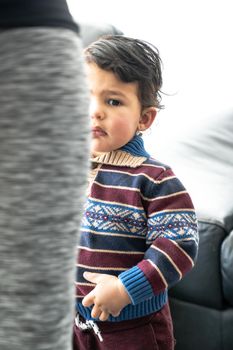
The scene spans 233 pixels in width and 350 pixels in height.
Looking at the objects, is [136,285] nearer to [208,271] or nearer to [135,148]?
[135,148]

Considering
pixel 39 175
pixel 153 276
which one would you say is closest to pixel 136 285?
pixel 153 276

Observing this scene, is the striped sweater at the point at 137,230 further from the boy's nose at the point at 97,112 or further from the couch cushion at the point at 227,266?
the couch cushion at the point at 227,266

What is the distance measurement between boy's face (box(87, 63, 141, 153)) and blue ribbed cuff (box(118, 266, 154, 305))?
0.24m

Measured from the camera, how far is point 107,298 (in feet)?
2.82

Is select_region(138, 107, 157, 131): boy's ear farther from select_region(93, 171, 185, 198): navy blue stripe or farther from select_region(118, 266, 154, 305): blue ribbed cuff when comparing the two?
select_region(118, 266, 154, 305): blue ribbed cuff

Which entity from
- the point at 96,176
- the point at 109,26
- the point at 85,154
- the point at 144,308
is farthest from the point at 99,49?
the point at 109,26

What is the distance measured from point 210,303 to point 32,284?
35.8 inches

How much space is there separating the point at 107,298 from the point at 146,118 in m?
0.35

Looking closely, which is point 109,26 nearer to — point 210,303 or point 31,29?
point 210,303

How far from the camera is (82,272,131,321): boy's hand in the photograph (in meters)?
0.86

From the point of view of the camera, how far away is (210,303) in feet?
4.03

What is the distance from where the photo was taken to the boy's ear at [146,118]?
39.3 inches

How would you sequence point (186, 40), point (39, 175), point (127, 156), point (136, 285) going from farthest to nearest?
point (186, 40) < point (127, 156) < point (136, 285) < point (39, 175)

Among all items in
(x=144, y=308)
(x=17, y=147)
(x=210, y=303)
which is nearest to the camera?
(x=17, y=147)
